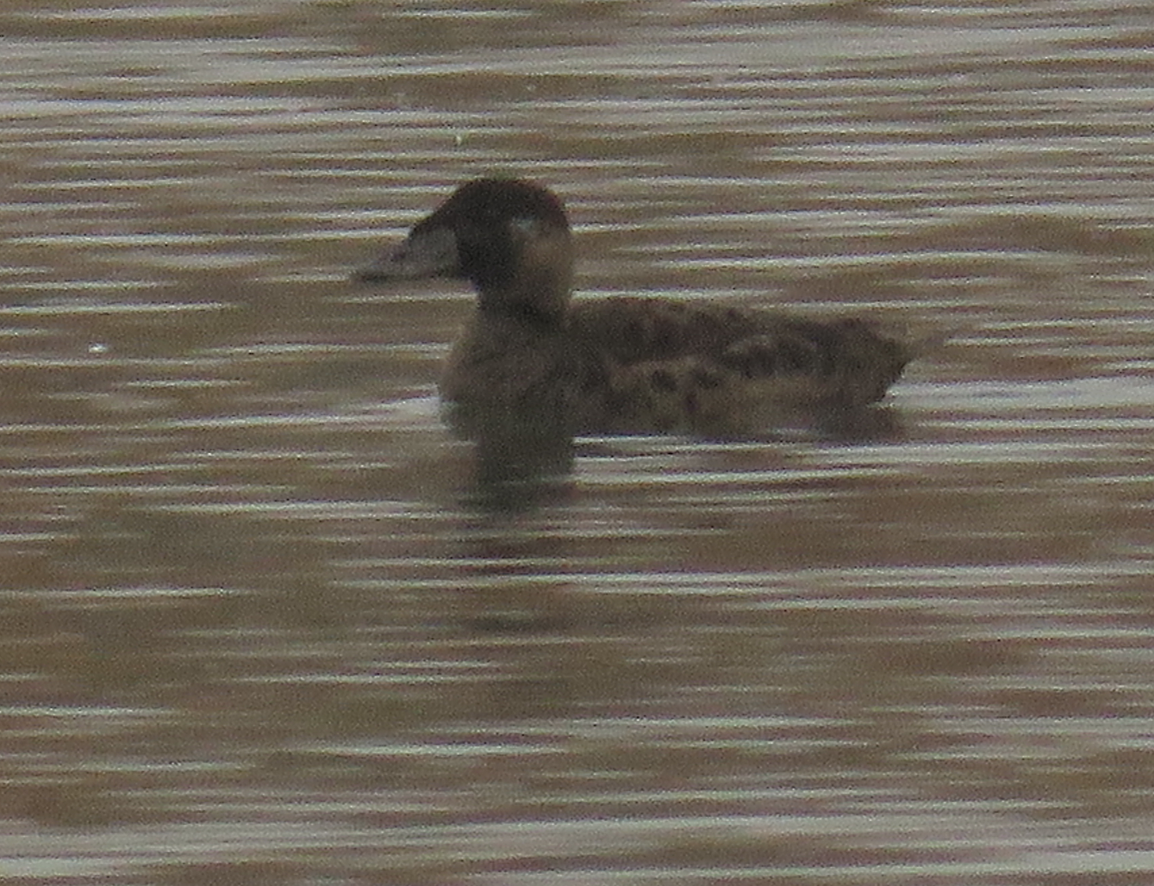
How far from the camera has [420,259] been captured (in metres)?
13.4

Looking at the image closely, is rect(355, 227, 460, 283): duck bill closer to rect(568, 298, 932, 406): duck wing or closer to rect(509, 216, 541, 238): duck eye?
rect(509, 216, 541, 238): duck eye

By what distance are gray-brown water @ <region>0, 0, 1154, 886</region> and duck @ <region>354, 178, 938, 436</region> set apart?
0.61 feet

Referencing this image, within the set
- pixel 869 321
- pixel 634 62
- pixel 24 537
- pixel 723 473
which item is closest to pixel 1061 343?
pixel 869 321

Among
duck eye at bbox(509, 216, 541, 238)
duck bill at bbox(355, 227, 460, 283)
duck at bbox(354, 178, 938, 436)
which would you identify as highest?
duck eye at bbox(509, 216, 541, 238)

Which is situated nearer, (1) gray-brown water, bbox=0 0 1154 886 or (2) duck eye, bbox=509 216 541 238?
(1) gray-brown water, bbox=0 0 1154 886

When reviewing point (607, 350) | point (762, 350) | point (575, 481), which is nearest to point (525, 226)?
point (607, 350)

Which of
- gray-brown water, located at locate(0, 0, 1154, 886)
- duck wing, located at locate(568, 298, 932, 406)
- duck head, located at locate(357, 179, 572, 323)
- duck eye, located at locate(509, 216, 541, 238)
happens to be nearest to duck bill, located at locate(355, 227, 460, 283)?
duck head, located at locate(357, 179, 572, 323)

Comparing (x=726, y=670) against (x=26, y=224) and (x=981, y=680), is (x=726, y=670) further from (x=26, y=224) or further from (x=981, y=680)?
(x=26, y=224)

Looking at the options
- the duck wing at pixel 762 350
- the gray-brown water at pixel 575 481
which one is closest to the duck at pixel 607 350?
the duck wing at pixel 762 350

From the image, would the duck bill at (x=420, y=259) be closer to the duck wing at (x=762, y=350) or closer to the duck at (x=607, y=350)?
the duck at (x=607, y=350)

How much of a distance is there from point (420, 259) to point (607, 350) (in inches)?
25.5

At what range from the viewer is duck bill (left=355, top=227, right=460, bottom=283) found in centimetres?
1330

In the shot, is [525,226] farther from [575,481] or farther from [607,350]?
[575,481]

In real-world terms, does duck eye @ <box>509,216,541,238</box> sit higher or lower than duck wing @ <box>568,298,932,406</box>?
higher
